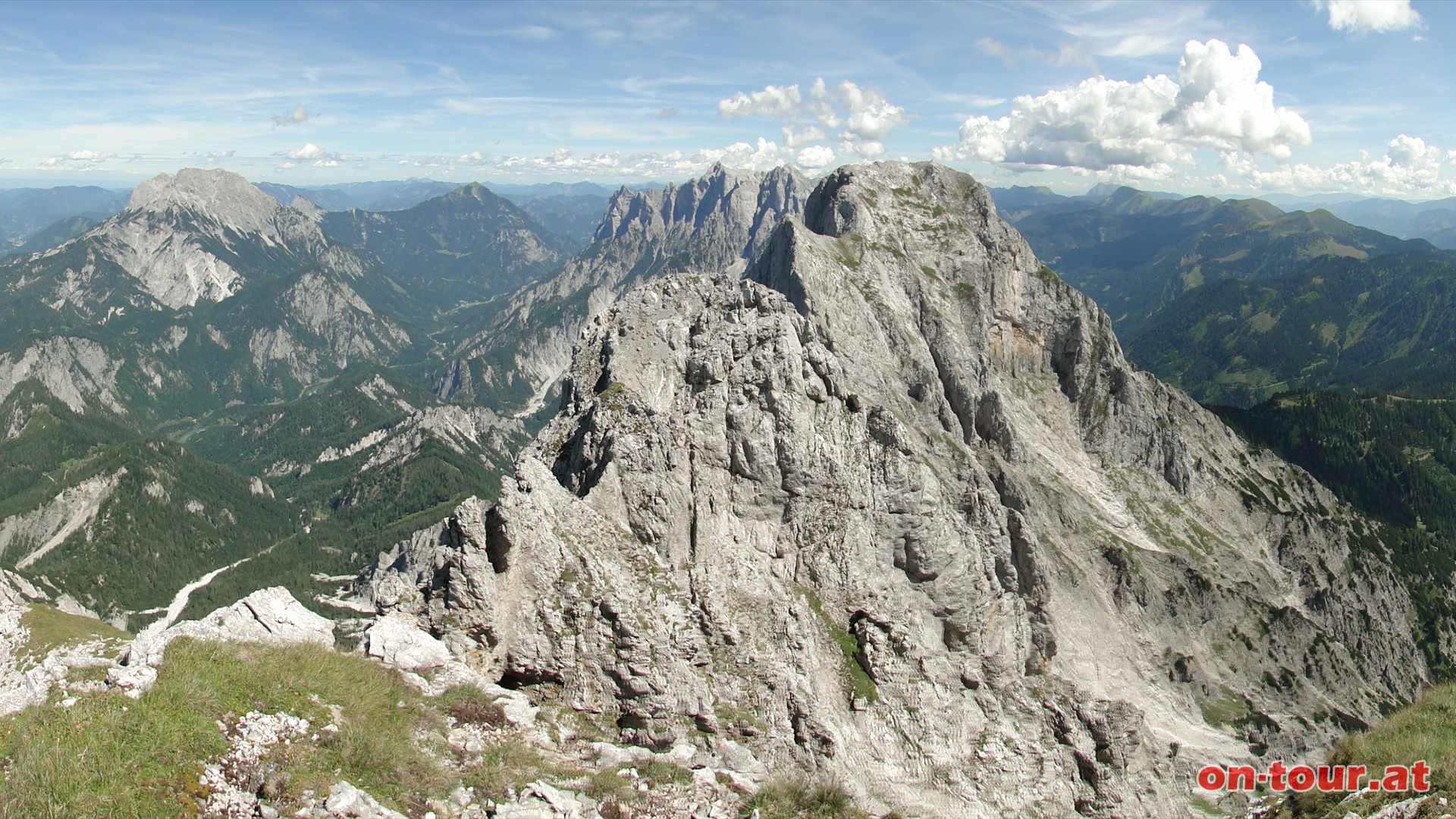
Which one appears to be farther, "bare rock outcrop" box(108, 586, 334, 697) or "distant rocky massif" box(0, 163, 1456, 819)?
"distant rocky massif" box(0, 163, 1456, 819)

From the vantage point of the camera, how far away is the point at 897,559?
50.9 meters

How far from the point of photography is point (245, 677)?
68.2 ft

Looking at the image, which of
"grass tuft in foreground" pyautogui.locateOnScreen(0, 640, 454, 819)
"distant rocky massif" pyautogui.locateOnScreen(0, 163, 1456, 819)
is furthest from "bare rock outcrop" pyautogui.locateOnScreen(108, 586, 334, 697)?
"grass tuft in foreground" pyautogui.locateOnScreen(0, 640, 454, 819)

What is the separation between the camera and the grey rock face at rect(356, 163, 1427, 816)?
33562 millimetres

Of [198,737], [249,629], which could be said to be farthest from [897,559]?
[198,737]

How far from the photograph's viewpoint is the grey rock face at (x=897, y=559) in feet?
110

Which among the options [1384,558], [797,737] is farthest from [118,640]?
[1384,558]

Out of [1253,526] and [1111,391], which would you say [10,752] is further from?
[1253,526]

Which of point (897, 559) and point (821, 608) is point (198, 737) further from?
point (897, 559)

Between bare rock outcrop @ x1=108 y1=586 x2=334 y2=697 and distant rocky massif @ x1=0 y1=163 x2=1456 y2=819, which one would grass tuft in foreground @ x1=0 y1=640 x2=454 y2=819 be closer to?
distant rocky massif @ x1=0 y1=163 x2=1456 y2=819

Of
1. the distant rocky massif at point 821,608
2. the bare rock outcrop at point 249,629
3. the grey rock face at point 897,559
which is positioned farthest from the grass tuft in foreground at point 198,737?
the grey rock face at point 897,559

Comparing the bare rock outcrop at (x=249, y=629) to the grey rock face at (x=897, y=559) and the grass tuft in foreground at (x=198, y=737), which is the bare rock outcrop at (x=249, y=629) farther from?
the grey rock face at (x=897, y=559)

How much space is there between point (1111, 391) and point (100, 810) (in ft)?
373

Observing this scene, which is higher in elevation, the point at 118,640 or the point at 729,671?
the point at 118,640
